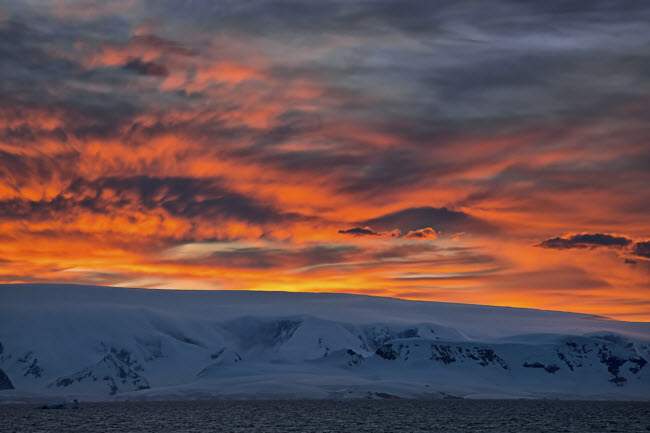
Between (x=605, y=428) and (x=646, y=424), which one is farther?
(x=646, y=424)

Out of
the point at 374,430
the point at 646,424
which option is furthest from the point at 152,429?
the point at 646,424

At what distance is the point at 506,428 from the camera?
13550 cm

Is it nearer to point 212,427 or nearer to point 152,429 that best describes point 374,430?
point 212,427

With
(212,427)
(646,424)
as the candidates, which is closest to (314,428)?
(212,427)

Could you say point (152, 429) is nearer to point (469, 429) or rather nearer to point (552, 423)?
point (469, 429)

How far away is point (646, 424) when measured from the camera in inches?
6019

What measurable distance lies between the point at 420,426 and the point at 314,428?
19.2 metres

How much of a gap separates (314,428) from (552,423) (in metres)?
49.9

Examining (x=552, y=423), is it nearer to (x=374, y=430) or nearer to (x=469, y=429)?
(x=469, y=429)

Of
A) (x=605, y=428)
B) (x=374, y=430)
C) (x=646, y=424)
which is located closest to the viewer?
(x=374, y=430)

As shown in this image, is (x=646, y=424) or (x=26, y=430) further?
(x=646, y=424)

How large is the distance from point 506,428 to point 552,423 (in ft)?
75.1

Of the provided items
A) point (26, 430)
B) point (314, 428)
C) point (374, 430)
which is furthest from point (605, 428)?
point (26, 430)

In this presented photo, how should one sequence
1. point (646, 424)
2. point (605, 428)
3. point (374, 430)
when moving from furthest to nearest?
1. point (646, 424)
2. point (605, 428)
3. point (374, 430)
